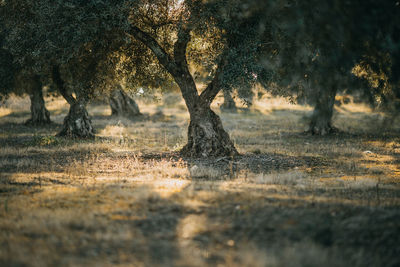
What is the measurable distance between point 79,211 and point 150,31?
10988 mm

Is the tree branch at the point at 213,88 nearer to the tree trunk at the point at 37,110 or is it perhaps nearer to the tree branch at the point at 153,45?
the tree branch at the point at 153,45

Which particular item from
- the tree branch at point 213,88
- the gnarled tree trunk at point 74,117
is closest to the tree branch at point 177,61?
the tree branch at point 213,88

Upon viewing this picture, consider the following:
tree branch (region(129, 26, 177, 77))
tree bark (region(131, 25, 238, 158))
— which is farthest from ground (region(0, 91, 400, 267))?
tree branch (region(129, 26, 177, 77))

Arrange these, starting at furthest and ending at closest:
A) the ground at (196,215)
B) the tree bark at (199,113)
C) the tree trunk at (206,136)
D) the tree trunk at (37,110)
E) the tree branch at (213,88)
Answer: the tree trunk at (37,110) < the tree trunk at (206,136) < the tree bark at (199,113) < the tree branch at (213,88) < the ground at (196,215)

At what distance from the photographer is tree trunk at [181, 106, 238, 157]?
1550 centimetres

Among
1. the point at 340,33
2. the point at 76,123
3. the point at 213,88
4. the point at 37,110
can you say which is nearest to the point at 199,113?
the point at 213,88

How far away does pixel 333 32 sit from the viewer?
22.2 feet

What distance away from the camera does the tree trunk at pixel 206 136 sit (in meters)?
15.5

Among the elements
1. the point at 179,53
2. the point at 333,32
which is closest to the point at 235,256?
the point at 333,32

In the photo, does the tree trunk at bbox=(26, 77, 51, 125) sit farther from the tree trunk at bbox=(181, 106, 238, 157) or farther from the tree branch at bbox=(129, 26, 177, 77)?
the tree trunk at bbox=(181, 106, 238, 157)

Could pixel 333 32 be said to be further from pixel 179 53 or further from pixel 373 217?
pixel 179 53

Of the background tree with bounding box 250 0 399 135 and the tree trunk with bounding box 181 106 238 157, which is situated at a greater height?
the background tree with bounding box 250 0 399 135

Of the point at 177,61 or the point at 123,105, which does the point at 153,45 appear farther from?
the point at 123,105

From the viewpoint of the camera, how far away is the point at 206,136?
15.6 m
